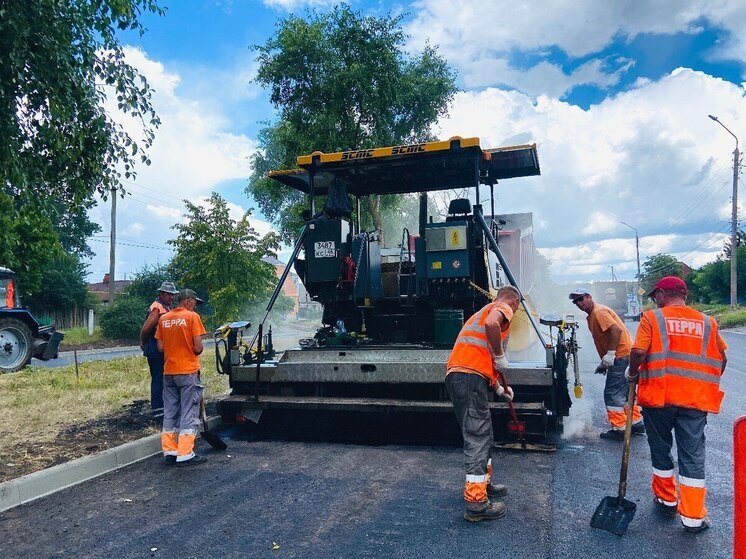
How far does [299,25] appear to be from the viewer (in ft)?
57.6

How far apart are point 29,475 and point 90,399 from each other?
12.0 ft

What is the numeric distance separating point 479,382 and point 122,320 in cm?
2490

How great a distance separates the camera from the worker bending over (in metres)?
5.60

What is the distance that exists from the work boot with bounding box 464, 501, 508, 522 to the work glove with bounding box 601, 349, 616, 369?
262 centimetres

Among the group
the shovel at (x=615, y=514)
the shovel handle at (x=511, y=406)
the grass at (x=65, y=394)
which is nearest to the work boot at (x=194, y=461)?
the grass at (x=65, y=394)

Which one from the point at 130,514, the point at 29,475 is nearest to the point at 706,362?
the point at 130,514

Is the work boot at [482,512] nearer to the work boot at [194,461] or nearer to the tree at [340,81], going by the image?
the work boot at [194,461]

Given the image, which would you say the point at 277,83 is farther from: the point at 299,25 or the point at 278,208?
the point at 278,208

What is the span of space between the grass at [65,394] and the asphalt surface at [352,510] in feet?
5.56

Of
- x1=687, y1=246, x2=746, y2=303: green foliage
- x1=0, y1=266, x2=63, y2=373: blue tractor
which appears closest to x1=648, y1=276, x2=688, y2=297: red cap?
x1=0, y1=266, x2=63, y2=373: blue tractor

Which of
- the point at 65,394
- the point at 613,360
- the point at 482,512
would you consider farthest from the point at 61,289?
the point at 482,512

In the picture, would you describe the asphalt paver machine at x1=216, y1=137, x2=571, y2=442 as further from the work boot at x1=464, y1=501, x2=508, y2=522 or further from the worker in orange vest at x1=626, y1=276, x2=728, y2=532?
the work boot at x1=464, y1=501, x2=508, y2=522

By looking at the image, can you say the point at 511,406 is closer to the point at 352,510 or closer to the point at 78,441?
the point at 352,510

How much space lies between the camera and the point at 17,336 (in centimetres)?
1298
